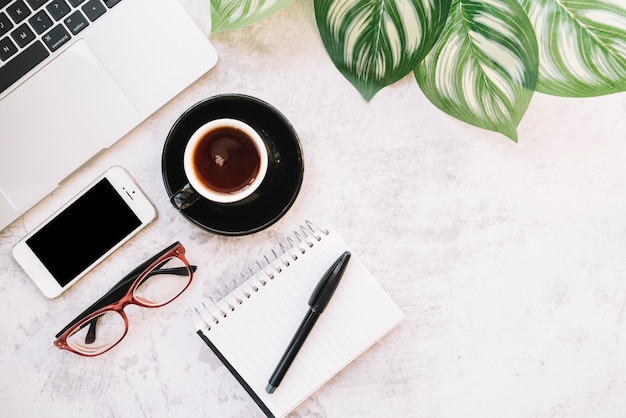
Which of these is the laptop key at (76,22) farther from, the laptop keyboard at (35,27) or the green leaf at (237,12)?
the green leaf at (237,12)

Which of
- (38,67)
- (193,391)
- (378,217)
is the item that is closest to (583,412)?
(378,217)

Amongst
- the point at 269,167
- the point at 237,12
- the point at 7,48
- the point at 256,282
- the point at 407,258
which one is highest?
the point at 7,48

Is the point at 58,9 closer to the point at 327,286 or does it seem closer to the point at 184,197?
the point at 184,197

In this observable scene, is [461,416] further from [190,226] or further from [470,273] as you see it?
[190,226]

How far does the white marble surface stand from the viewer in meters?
0.80

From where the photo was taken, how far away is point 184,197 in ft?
2.35

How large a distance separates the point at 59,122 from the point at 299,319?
1.39 feet

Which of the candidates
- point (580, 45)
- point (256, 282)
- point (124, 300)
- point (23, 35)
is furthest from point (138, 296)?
point (580, 45)

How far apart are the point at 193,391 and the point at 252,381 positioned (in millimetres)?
98

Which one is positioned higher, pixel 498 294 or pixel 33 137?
pixel 33 137

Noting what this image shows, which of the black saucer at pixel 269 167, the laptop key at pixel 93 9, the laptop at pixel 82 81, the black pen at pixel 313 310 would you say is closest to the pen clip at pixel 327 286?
the black pen at pixel 313 310

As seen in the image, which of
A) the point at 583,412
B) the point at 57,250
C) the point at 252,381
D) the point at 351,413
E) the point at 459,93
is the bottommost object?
the point at 583,412

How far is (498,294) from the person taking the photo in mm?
819

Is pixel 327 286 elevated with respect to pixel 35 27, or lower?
lower
